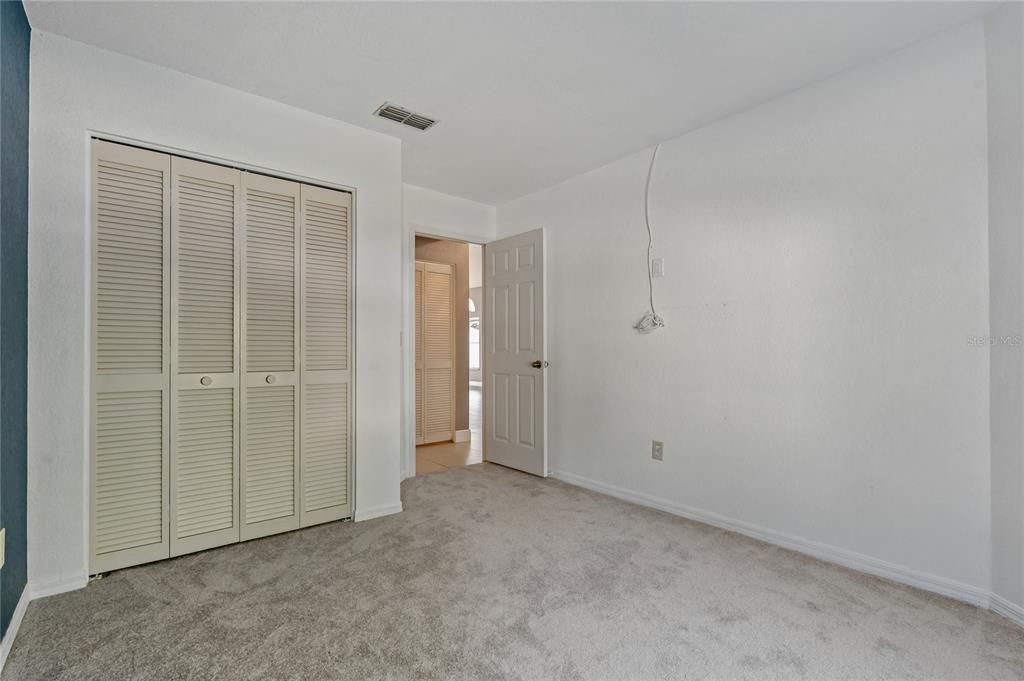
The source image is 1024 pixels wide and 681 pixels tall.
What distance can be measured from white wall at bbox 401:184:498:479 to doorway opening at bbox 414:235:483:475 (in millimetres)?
883

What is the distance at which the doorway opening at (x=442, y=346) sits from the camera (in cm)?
525

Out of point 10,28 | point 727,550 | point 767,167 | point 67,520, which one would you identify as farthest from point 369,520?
point 767,167

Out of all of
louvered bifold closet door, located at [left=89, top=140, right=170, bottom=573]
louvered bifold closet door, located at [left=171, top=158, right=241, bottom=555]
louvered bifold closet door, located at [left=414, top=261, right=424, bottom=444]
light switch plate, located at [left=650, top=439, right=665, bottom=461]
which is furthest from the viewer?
louvered bifold closet door, located at [left=414, top=261, right=424, bottom=444]

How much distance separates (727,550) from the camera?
99.7 inches

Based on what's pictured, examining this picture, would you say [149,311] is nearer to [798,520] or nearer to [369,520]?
[369,520]

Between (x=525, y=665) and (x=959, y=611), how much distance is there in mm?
1790

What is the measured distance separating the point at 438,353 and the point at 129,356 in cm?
326

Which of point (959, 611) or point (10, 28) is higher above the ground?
point (10, 28)

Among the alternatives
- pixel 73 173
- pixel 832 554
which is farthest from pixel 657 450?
pixel 73 173

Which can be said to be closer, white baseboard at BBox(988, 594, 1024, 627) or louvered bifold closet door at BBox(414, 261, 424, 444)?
white baseboard at BBox(988, 594, 1024, 627)

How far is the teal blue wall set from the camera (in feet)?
5.56

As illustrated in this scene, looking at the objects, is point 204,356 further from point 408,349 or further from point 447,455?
point 447,455

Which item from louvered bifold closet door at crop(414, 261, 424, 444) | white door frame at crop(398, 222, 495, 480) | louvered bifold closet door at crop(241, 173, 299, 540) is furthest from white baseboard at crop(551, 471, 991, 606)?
louvered bifold closet door at crop(414, 261, 424, 444)

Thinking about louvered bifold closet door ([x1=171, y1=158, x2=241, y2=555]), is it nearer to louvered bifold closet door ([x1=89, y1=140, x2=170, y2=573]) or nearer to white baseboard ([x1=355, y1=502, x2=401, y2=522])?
louvered bifold closet door ([x1=89, y1=140, x2=170, y2=573])
